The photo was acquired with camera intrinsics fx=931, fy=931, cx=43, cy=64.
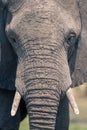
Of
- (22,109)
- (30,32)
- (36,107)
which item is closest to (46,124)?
(36,107)

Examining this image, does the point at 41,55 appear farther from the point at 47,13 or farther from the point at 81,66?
the point at 81,66

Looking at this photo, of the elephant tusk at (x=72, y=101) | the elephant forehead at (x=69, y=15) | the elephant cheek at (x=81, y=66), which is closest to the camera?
the elephant tusk at (x=72, y=101)

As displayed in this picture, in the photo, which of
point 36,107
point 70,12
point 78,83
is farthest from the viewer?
point 78,83

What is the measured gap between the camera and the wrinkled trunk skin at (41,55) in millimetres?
5805

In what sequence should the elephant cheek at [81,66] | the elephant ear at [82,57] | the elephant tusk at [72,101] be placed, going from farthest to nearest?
the elephant cheek at [81,66] < the elephant ear at [82,57] < the elephant tusk at [72,101]

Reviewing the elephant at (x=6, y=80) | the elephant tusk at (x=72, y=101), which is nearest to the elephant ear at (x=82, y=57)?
the elephant at (x=6, y=80)

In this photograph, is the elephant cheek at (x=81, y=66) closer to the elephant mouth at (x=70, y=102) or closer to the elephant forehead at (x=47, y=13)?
the elephant forehead at (x=47, y=13)

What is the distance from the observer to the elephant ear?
250 inches

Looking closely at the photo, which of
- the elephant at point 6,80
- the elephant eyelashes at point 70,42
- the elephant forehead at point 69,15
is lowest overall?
the elephant at point 6,80

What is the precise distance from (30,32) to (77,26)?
43cm

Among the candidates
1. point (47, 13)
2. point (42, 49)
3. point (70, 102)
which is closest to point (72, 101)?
point (70, 102)

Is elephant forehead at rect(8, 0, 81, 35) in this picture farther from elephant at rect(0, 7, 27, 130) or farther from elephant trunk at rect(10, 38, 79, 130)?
elephant at rect(0, 7, 27, 130)

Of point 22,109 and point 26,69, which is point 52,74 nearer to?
point 26,69

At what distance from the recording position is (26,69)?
5.93m
